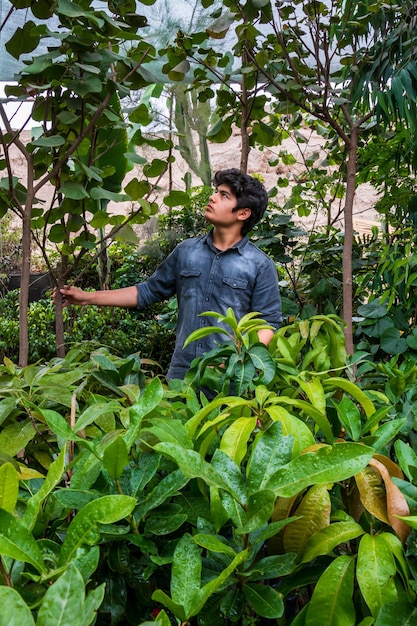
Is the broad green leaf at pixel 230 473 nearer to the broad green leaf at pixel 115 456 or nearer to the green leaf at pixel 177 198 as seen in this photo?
the broad green leaf at pixel 115 456

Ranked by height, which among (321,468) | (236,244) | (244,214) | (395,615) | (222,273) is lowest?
(395,615)

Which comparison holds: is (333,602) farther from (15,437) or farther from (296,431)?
(15,437)

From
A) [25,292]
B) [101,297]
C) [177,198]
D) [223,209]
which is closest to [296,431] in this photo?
[25,292]

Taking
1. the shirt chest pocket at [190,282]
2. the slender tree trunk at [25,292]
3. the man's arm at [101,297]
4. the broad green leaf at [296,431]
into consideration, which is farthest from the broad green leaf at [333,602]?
the shirt chest pocket at [190,282]

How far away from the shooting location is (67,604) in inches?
12.4

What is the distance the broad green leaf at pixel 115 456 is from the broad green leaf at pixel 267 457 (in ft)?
0.33

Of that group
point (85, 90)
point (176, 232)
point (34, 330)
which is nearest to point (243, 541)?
point (85, 90)

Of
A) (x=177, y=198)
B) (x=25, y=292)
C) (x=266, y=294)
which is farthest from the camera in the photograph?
(x=266, y=294)

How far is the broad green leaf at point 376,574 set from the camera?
40 centimetres

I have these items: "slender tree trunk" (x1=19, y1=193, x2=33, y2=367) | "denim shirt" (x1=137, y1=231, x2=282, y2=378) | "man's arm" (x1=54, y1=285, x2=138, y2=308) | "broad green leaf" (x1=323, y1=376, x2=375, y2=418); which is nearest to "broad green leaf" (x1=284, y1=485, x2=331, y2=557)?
"broad green leaf" (x1=323, y1=376, x2=375, y2=418)

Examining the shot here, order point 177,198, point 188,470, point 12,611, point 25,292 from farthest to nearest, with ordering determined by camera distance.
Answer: point 177,198 → point 25,292 → point 188,470 → point 12,611

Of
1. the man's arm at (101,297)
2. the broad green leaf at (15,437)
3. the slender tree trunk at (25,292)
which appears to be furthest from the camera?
the man's arm at (101,297)

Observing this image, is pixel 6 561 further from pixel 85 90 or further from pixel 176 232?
pixel 176 232

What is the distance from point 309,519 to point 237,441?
0.09 meters
